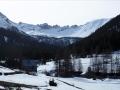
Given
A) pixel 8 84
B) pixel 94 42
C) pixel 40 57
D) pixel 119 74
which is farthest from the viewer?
pixel 94 42

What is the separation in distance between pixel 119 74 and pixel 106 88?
91.4ft

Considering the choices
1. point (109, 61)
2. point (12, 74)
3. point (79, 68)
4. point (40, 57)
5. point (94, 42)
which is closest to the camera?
point (12, 74)

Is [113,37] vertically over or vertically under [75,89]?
over

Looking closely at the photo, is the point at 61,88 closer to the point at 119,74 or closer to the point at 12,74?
the point at 12,74

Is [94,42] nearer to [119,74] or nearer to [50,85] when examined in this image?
[119,74]

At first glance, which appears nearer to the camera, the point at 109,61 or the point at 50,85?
the point at 50,85

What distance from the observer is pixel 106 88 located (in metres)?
57.2

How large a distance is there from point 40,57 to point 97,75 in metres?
60.3

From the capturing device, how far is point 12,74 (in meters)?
66.9

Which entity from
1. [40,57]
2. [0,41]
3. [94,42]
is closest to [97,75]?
[40,57]

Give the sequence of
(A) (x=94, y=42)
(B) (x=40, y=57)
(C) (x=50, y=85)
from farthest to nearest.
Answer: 1. (A) (x=94, y=42)
2. (B) (x=40, y=57)
3. (C) (x=50, y=85)

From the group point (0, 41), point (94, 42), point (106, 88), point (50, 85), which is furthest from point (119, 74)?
point (0, 41)

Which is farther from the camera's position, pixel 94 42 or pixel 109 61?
pixel 94 42

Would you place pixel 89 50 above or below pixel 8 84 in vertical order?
above
